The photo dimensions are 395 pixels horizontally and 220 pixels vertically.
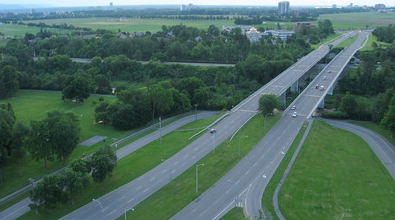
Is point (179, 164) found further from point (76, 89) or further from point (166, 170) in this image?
point (76, 89)

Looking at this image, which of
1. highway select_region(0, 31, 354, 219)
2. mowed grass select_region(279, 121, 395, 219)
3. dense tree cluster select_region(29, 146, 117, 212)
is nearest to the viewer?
dense tree cluster select_region(29, 146, 117, 212)

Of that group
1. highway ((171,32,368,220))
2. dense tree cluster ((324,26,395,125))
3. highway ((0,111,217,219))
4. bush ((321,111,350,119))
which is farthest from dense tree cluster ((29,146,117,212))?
bush ((321,111,350,119))

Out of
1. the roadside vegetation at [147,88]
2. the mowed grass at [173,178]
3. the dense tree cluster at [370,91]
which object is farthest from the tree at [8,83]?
the dense tree cluster at [370,91]

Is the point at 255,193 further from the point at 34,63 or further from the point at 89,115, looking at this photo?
the point at 34,63

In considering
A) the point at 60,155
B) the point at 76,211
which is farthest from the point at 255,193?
the point at 60,155

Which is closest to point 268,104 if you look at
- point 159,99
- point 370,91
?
point 159,99

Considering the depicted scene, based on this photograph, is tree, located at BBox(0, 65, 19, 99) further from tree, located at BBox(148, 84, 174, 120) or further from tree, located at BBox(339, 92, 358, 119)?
tree, located at BBox(339, 92, 358, 119)

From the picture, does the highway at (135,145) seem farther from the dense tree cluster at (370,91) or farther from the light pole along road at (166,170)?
the dense tree cluster at (370,91)
